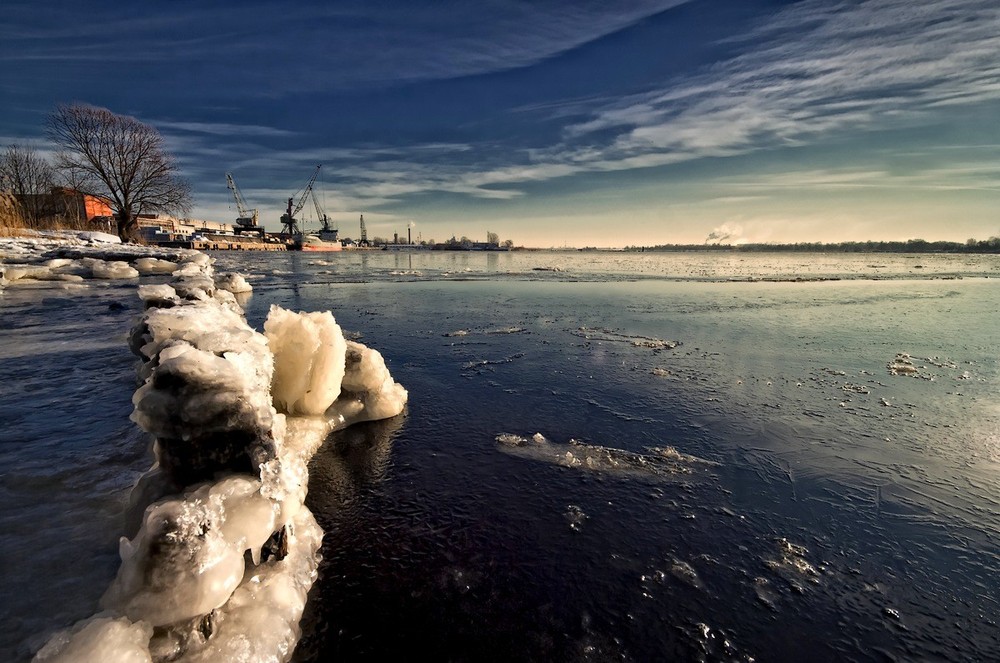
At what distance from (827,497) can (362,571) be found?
4545 millimetres

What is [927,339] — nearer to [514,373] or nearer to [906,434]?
[906,434]

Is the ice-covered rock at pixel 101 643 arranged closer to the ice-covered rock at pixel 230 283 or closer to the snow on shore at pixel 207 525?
the snow on shore at pixel 207 525

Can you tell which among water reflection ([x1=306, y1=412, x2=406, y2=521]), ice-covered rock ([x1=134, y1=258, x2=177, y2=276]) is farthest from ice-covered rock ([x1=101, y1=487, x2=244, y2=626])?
ice-covered rock ([x1=134, y1=258, x2=177, y2=276])

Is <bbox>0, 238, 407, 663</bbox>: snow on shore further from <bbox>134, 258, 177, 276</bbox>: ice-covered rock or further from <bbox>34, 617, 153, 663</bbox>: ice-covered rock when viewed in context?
<bbox>134, 258, 177, 276</bbox>: ice-covered rock

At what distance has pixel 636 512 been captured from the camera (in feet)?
13.6

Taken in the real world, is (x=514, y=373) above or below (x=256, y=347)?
below

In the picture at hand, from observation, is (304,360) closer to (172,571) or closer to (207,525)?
(207,525)

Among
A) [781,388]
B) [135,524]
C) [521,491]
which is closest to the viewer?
[135,524]

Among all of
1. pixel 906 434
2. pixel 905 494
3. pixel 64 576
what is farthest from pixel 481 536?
pixel 906 434

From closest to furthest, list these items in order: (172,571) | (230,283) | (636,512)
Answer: (172,571) → (636,512) → (230,283)

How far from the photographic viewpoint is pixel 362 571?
327 centimetres

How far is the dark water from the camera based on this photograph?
9.32ft

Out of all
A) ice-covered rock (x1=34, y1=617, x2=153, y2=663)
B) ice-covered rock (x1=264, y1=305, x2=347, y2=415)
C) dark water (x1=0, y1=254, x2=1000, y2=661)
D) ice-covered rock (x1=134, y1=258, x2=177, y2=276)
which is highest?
ice-covered rock (x1=134, y1=258, x2=177, y2=276)

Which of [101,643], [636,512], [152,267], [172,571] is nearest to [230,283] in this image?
[152,267]
